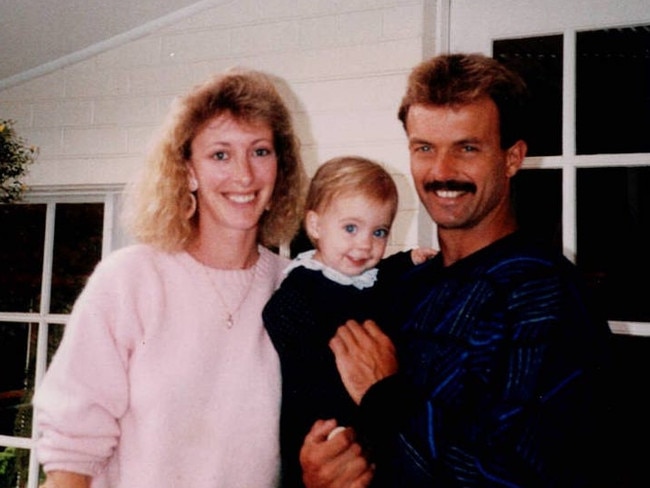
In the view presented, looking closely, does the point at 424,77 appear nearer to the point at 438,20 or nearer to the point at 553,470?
the point at 553,470

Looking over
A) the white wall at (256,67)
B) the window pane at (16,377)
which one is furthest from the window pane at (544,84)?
the window pane at (16,377)

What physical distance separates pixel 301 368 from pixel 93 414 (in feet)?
1.46

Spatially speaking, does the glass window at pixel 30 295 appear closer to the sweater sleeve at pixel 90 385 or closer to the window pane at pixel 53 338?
the window pane at pixel 53 338

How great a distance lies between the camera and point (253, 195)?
1.51 m

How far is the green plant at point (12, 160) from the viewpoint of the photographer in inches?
113

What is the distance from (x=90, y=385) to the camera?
4.27 ft

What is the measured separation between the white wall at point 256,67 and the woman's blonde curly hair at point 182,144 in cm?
82

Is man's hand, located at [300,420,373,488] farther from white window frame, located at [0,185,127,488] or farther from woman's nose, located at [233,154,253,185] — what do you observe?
white window frame, located at [0,185,127,488]

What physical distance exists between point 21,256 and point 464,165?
2.86 m

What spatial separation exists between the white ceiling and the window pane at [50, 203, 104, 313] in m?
0.71

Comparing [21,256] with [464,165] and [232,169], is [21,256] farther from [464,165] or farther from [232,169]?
[464,165]

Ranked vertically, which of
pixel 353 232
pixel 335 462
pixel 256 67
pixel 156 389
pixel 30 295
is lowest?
pixel 335 462

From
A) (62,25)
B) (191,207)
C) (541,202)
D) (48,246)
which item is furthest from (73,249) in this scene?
(541,202)

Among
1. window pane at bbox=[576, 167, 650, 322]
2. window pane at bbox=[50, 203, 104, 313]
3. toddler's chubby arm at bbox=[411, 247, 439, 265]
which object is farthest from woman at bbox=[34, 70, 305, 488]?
window pane at bbox=[50, 203, 104, 313]
